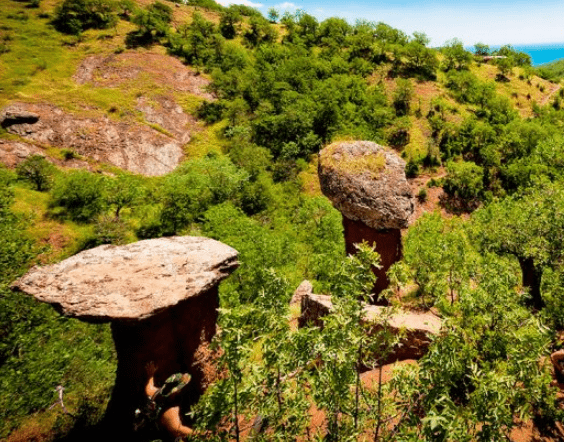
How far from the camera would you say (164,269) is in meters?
10.1

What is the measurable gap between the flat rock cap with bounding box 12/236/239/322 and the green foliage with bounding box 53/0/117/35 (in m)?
85.7

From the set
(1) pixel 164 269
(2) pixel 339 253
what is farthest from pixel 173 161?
(1) pixel 164 269

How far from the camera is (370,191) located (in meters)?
14.5

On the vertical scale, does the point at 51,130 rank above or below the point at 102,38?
below

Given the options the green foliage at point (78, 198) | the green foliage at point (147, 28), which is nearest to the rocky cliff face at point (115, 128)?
the green foliage at point (78, 198)

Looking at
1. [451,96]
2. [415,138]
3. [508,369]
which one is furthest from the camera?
[451,96]

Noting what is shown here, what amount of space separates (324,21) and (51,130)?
8133cm

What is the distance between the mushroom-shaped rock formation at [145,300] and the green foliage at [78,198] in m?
30.0

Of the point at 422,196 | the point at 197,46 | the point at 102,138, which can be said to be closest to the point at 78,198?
the point at 102,138

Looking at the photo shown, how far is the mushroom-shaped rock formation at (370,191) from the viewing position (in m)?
14.5

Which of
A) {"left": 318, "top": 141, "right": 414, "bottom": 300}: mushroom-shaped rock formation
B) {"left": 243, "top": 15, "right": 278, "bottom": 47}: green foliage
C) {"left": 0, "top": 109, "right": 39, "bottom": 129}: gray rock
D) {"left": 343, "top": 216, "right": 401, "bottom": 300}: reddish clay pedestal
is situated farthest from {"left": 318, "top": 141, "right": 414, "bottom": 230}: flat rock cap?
{"left": 243, "top": 15, "right": 278, "bottom": 47}: green foliage

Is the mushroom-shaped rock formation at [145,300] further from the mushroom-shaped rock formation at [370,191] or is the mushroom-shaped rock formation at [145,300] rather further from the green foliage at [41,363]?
the mushroom-shaped rock formation at [370,191]

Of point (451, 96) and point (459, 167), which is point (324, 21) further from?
point (459, 167)

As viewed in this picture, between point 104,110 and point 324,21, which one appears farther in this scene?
point 324,21
